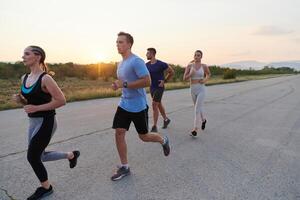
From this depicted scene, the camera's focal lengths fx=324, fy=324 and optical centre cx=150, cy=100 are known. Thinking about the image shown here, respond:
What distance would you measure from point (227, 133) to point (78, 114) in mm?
5023

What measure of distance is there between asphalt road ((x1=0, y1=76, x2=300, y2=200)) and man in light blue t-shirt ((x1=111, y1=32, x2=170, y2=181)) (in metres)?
0.51

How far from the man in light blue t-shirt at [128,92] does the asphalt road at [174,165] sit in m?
0.51

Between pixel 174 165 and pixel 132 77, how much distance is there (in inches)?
63.9

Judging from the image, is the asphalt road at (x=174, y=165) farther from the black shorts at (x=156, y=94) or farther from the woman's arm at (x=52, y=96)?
the woman's arm at (x=52, y=96)

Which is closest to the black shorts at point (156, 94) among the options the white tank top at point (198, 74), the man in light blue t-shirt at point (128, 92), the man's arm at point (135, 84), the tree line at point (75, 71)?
the white tank top at point (198, 74)

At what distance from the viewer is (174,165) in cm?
493

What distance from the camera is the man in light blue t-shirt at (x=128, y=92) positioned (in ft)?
13.3

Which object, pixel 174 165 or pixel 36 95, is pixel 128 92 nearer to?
pixel 36 95

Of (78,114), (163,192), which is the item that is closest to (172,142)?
(163,192)

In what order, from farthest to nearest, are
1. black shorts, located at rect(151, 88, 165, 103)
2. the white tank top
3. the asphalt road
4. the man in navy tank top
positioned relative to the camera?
black shorts, located at rect(151, 88, 165, 103) < the man in navy tank top < the white tank top < the asphalt road

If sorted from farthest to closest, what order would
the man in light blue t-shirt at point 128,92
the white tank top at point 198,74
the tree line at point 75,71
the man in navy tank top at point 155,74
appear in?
1. the tree line at point 75,71
2. the man in navy tank top at point 155,74
3. the white tank top at point 198,74
4. the man in light blue t-shirt at point 128,92

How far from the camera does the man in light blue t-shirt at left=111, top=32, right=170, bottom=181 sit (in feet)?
13.3

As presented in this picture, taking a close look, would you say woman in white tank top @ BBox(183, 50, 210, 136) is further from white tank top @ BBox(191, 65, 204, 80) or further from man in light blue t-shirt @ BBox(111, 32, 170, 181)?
man in light blue t-shirt @ BBox(111, 32, 170, 181)

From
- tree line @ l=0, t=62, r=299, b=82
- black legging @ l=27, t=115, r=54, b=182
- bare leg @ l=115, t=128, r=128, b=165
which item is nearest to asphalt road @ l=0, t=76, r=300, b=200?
bare leg @ l=115, t=128, r=128, b=165
